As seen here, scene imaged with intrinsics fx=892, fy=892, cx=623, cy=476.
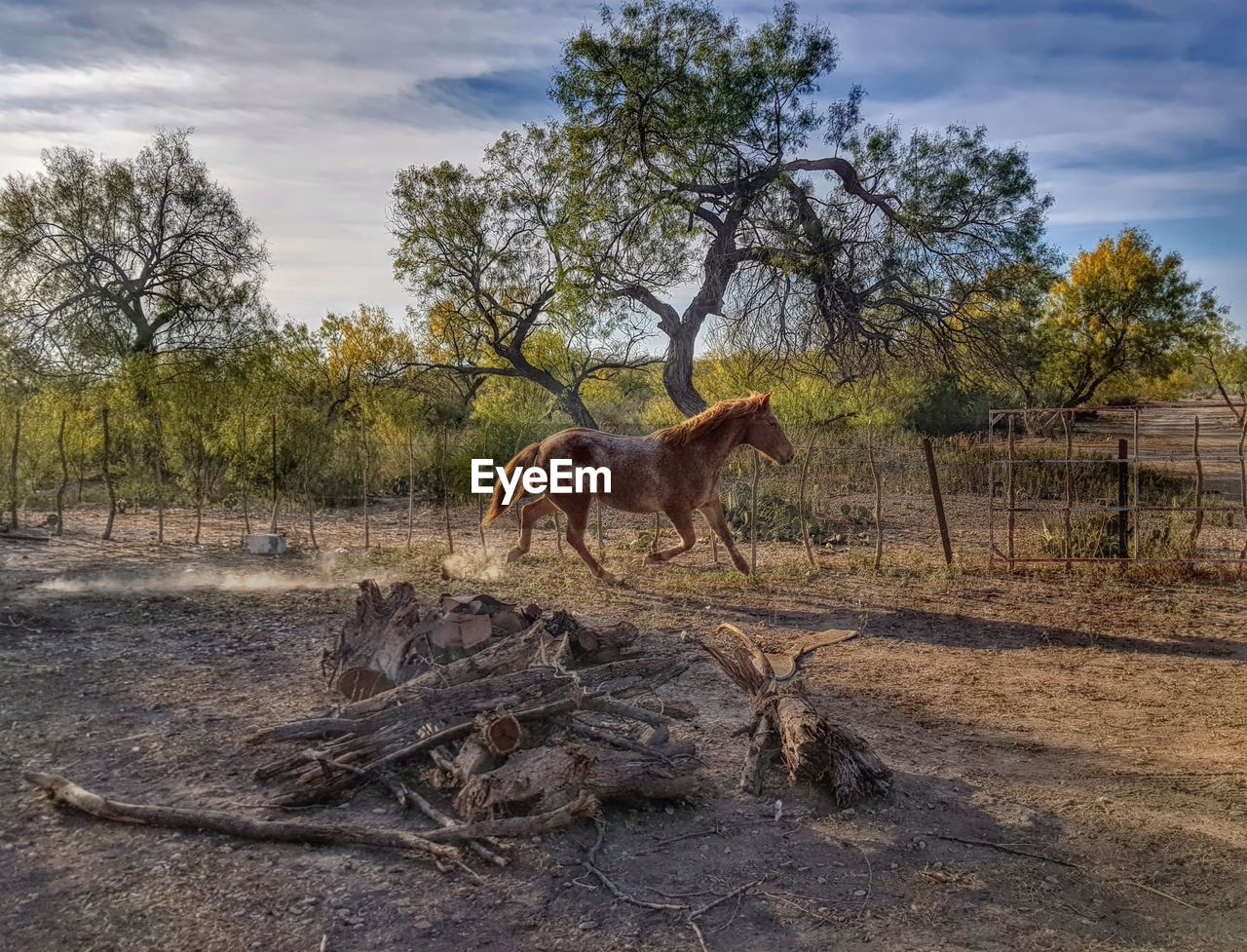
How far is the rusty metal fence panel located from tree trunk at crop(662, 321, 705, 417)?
5402 millimetres

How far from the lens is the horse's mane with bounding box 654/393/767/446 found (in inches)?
A: 355

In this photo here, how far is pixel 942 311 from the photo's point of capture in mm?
15867

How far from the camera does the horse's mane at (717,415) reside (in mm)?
9008

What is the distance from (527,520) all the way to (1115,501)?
10252mm

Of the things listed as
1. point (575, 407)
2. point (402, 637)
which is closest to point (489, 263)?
point (575, 407)

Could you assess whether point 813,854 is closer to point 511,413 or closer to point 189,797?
point 189,797

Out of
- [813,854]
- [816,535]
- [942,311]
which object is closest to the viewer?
[813,854]

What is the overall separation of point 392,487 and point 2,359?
339 inches

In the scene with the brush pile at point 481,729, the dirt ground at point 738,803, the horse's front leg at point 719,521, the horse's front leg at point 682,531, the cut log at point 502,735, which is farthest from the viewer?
the horse's front leg at point 719,521

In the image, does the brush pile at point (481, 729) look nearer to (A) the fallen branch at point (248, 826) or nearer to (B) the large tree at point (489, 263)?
(A) the fallen branch at point (248, 826)

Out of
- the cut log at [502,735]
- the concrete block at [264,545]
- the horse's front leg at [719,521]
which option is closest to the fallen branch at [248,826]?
the cut log at [502,735]

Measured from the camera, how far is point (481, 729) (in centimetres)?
429

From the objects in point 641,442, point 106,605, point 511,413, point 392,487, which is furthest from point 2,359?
point 641,442

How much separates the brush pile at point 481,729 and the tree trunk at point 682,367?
11.3 m
